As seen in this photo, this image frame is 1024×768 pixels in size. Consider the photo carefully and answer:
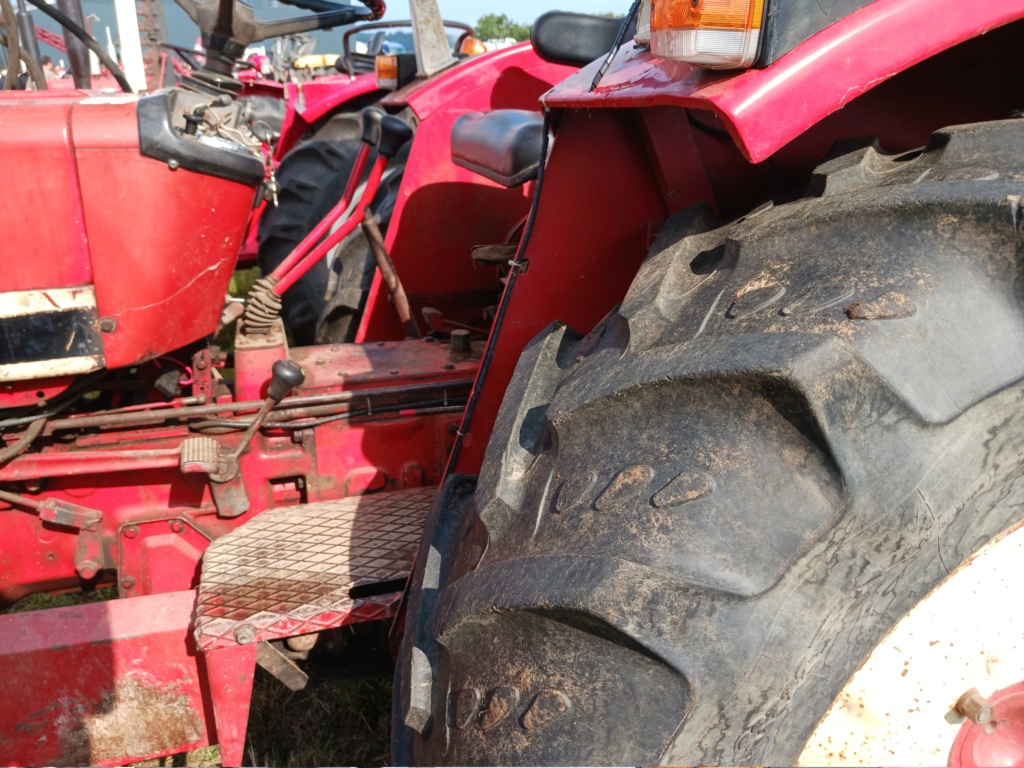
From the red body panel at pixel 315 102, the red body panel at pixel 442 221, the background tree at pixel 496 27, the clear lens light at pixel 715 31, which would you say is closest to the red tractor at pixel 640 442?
the clear lens light at pixel 715 31

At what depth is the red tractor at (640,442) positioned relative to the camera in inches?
34.6

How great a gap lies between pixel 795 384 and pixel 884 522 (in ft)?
0.53

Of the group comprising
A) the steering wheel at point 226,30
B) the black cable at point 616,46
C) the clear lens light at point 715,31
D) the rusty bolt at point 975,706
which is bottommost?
the rusty bolt at point 975,706

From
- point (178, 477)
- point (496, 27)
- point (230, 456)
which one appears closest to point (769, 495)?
point (230, 456)

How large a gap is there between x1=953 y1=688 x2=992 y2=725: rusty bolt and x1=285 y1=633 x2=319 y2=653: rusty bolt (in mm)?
1119

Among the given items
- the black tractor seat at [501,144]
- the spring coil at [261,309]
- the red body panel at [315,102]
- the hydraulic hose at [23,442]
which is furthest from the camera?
the red body panel at [315,102]

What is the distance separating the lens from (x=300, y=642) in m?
1.70

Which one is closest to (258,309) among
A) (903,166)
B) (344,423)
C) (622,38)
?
(344,423)

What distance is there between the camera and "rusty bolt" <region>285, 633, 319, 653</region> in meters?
1.70

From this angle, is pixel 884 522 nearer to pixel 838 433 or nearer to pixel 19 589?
pixel 838 433

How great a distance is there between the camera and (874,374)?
0.86 meters

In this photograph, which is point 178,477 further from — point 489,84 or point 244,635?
point 489,84

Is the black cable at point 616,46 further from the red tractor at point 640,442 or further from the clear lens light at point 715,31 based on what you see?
the clear lens light at point 715,31

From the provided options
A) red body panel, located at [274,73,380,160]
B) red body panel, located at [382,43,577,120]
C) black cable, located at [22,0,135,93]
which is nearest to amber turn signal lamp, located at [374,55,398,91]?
red body panel, located at [382,43,577,120]
